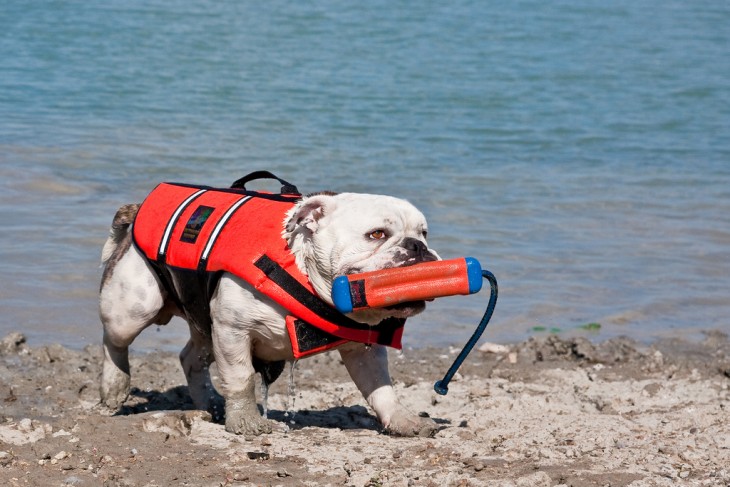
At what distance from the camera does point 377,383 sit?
19.0 ft

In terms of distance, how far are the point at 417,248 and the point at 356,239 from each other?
288 mm

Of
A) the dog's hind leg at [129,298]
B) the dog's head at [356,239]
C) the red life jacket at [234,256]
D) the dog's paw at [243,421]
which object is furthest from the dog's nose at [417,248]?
the dog's hind leg at [129,298]

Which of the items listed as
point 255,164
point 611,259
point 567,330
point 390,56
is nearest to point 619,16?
point 390,56

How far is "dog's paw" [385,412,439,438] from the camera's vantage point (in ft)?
18.5

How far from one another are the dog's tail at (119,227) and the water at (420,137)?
142 cm

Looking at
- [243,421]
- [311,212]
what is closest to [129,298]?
[243,421]

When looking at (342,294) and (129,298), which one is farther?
(129,298)

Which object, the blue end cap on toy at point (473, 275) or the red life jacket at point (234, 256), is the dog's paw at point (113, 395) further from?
the blue end cap on toy at point (473, 275)

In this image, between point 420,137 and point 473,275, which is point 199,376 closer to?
point 473,275

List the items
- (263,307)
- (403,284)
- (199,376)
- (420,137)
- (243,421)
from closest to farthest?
1. (403,284)
2. (263,307)
3. (243,421)
4. (199,376)
5. (420,137)

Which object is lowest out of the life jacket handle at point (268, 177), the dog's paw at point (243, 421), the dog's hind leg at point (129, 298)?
the dog's paw at point (243, 421)

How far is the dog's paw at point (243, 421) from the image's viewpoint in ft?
18.3

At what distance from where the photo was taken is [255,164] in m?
13.1

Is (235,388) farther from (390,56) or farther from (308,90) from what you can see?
(390,56)
